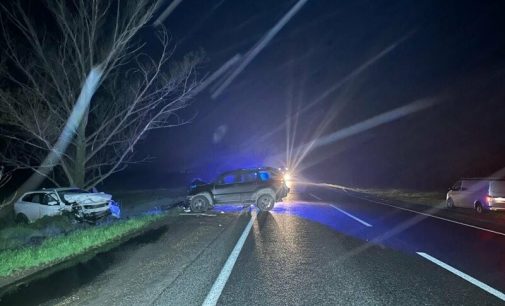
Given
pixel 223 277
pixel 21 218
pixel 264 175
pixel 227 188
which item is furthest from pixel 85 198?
pixel 223 277

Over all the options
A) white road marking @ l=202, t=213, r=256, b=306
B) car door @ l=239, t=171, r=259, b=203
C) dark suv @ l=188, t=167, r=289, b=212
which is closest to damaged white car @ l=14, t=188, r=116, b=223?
dark suv @ l=188, t=167, r=289, b=212

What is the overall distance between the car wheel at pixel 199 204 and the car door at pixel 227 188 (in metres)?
0.48

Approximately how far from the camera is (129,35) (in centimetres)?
1714

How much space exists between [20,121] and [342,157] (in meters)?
75.0

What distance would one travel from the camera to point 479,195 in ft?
64.7

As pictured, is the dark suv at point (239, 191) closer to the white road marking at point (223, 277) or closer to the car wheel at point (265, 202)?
the car wheel at point (265, 202)

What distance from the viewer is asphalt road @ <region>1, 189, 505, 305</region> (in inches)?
241

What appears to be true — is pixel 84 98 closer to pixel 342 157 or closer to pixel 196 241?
pixel 196 241

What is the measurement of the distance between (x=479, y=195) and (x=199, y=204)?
1282 cm

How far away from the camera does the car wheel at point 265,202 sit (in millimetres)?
19044

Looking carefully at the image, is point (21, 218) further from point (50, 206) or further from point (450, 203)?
point (450, 203)

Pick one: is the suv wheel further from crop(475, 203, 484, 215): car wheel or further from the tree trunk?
crop(475, 203, 484, 215): car wheel

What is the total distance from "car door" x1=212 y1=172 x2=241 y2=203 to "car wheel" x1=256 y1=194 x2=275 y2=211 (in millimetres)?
981

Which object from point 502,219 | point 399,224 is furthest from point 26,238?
point 502,219
